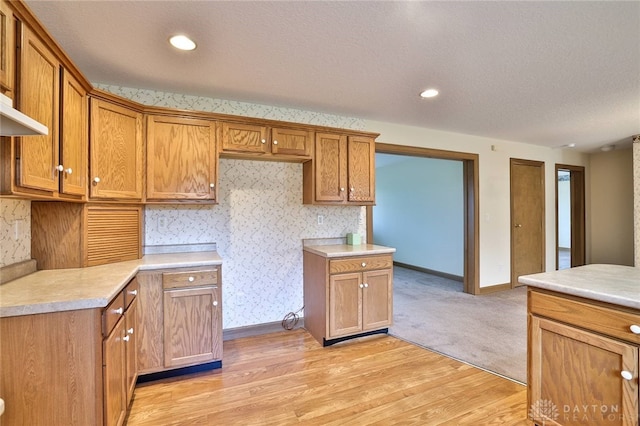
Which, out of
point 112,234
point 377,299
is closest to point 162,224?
point 112,234

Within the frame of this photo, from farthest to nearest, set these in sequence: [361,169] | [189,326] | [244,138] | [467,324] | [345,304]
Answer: [467,324]
[361,169]
[345,304]
[244,138]
[189,326]

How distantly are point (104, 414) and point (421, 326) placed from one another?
289 cm

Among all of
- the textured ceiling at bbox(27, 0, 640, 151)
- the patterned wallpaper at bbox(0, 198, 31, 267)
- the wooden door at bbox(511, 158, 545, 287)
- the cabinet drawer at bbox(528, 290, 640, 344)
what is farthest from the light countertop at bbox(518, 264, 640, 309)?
the wooden door at bbox(511, 158, 545, 287)

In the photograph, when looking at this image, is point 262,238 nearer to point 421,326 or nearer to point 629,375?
point 421,326

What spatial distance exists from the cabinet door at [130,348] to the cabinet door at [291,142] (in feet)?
5.57

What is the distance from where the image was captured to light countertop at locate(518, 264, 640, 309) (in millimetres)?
1353

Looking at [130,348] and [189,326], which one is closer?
[130,348]

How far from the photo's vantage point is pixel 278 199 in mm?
3232

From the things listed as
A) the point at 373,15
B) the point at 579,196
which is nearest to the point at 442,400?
the point at 373,15

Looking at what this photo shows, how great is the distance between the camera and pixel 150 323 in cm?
220

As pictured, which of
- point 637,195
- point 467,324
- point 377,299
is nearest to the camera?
point 377,299

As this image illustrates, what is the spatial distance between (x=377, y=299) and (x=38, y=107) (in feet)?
9.27

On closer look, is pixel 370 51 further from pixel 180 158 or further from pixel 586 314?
pixel 586 314

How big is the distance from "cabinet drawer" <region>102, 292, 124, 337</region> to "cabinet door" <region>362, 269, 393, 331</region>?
1960mm
